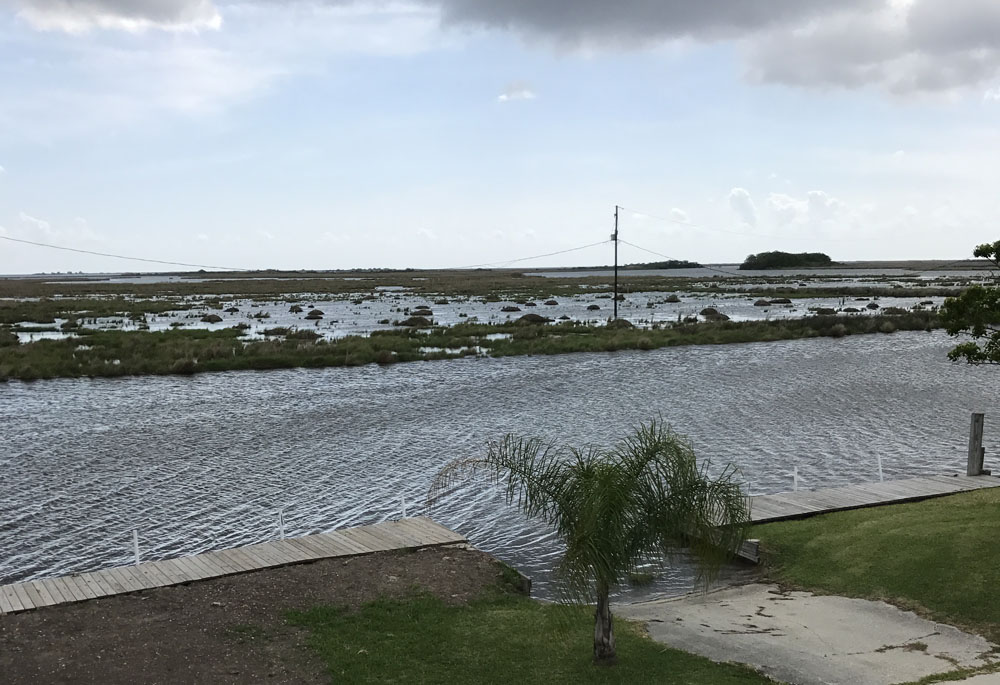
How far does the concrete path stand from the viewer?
10.2m

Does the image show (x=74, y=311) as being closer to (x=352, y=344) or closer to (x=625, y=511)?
(x=352, y=344)

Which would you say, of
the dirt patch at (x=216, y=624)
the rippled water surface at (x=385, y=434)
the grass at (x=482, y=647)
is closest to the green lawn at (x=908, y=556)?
the rippled water surface at (x=385, y=434)

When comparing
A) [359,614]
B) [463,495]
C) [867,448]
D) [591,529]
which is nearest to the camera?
[591,529]

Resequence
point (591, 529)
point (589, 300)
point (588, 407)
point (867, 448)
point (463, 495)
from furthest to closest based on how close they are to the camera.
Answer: point (589, 300) < point (588, 407) < point (867, 448) < point (463, 495) < point (591, 529)

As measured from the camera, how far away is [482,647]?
11.4m

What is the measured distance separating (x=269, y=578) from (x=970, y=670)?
10.6 meters

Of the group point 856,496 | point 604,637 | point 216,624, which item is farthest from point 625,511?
point 856,496

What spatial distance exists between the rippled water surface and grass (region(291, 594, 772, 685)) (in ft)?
10.2

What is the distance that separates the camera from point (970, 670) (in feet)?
32.4

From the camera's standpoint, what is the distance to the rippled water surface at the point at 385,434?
19.4 m

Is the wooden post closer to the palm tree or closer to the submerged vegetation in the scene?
the palm tree

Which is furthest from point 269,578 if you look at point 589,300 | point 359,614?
point 589,300

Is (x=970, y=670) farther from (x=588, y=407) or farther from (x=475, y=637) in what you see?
(x=588, y=407)

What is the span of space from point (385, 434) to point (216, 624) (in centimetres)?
1839
